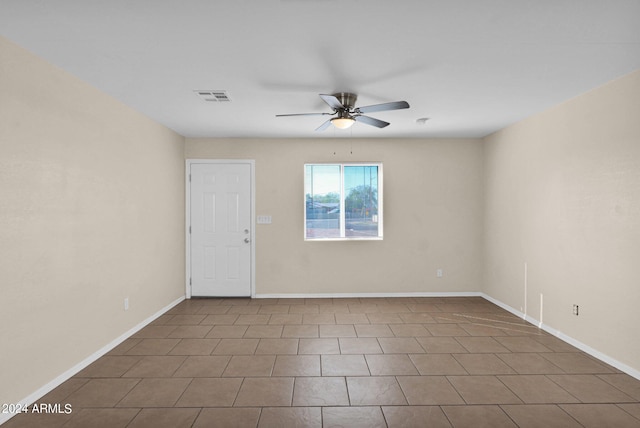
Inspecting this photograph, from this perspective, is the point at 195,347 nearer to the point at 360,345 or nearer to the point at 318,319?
the point at 318,319

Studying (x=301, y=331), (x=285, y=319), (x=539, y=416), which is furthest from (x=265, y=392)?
(x=539, y=416)

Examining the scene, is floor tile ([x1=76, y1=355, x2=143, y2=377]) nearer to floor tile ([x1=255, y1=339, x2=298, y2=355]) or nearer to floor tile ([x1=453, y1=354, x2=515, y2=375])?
floor tile ([x1=255, y1=339, x2=298, y2=355])

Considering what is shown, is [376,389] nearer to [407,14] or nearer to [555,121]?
[407,14]

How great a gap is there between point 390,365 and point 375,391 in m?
0.48

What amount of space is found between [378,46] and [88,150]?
2.63 metres

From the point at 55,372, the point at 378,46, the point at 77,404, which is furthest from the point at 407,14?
the point at 55,372

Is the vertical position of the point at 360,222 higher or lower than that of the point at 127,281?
higher

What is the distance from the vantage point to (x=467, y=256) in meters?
5.59

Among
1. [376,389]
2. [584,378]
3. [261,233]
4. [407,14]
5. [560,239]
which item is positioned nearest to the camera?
[407,14]

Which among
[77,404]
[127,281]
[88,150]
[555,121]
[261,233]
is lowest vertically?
[77,404]

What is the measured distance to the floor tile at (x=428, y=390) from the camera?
254 centimetres

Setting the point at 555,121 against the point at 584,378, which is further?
the point at 555,121

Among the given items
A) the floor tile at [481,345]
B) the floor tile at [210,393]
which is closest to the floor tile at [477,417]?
the floor tile at [481,345]

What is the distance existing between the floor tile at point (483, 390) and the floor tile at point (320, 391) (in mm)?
873
